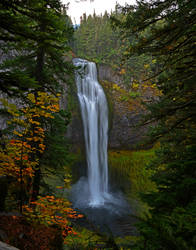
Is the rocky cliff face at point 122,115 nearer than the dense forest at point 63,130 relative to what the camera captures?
No

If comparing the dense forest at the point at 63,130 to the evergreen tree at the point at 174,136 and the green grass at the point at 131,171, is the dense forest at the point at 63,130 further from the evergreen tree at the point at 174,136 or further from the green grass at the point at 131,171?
the green grass at the point at 131,171

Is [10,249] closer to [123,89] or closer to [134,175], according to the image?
[134,175]

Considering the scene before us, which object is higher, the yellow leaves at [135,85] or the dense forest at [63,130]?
the yellow leaves at [135,85]

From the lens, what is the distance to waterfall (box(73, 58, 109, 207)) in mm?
19766

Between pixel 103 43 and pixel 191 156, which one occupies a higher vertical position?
pixel 103 43

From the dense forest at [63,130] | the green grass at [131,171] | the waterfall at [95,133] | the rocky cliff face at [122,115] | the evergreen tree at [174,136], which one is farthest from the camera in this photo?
the rocky cliff face at [122,115]

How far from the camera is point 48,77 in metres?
6.35

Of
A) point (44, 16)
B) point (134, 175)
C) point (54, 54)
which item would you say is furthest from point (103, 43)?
point (44, 16)

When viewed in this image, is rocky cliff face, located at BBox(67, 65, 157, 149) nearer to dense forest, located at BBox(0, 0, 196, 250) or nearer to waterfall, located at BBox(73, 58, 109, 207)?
waterfall, located at BBox(73, 58, 109, 207)

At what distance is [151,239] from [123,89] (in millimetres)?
25754

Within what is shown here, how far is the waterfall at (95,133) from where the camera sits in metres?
19.8

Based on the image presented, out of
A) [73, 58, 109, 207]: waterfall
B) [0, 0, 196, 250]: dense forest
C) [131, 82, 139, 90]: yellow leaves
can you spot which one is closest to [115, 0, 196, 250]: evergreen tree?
[0, 0, 196, 250]: dense forest

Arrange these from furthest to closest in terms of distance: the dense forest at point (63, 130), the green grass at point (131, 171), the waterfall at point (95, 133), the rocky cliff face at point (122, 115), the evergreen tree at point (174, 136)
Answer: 1. the rocky cliff face at point (122, 115)
2. the waterfall at point (95, 133)
3. the green grass at point (131, 171)
4. the dense forest at point (63, 130)
5. the evergreen tree at point (174, 136)

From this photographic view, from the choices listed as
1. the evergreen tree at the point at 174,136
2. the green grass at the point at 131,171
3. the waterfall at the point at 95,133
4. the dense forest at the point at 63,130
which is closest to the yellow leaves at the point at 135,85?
the waterfall at the point at 95,133
